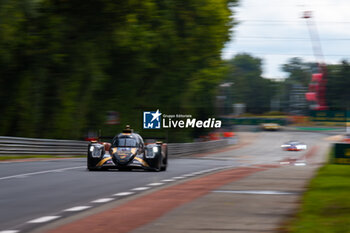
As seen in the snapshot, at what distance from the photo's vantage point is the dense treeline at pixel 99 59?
111 ft

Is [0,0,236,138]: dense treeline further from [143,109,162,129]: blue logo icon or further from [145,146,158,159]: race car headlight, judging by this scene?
[145,146,158,159]: race car headlight

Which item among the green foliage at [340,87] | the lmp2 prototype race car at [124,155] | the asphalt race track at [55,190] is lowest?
the asphalt race track at [55,190]

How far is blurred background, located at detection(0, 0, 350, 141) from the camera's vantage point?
111ft

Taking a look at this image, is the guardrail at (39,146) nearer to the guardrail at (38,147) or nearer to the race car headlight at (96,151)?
the guardrail at (38,147)

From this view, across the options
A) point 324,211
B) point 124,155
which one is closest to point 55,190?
point 324,211

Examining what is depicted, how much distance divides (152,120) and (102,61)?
10.5 metres

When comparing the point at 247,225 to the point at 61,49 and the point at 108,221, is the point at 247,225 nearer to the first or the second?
the point at 108,221

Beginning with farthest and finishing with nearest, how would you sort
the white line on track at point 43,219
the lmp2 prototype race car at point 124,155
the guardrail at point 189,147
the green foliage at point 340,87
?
the green foliage at point 340,87
the guardrail at point 189,147
the lmp2 prototype race car at point 124,155
the white line on track at point 43,219

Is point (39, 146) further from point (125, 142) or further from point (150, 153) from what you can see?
point (150, 153)

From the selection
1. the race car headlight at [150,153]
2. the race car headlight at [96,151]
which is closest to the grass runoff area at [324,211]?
the race car headlight at [150,153]

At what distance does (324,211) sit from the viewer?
9.59 metres

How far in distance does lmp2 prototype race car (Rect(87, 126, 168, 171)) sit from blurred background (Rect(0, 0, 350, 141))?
1019 cm

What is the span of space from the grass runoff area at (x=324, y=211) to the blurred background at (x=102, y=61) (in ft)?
55.4

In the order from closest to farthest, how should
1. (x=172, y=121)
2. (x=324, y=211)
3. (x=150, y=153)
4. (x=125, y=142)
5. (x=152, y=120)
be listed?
1. (x=324, y=211)
2. (x=125, y=142)
3. (x=150, y=153)
4. (x=152, y=120)
5. (x=172, y=121)
